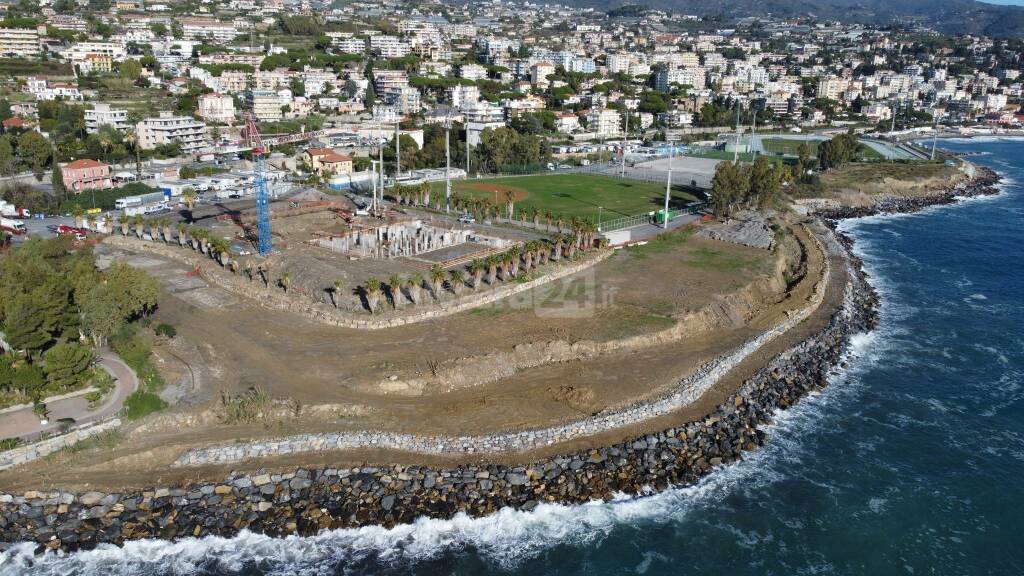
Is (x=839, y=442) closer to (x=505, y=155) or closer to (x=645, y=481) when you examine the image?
(x=645, y=481)

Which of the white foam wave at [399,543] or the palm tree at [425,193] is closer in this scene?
the white foam wave at [399,543]

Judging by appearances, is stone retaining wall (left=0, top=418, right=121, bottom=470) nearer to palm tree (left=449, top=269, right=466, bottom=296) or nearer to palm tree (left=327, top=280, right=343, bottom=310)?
palm tree (left=327, top=280, right=343, bottom=310)

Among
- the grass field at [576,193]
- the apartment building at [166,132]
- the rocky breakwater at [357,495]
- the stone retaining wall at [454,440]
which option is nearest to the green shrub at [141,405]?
the stone retaining wall at [454,440]

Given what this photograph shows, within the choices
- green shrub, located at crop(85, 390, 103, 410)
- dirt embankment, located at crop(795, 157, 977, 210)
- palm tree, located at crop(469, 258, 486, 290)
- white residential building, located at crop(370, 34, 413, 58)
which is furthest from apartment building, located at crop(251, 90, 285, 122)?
green shrub, located at crop(85, 390, 103, 410)

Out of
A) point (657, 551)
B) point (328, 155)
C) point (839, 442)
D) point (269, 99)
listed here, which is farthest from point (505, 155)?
point (657, 551)

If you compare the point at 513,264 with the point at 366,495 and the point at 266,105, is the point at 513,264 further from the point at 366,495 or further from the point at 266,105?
the point at 266,105

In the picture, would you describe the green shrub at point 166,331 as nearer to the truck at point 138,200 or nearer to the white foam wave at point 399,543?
the white foam wave at point 399,543

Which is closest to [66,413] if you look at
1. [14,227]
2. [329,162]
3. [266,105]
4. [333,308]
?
[333,308]
